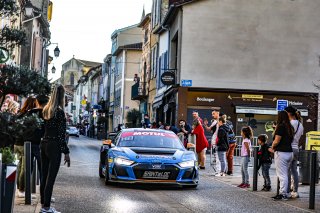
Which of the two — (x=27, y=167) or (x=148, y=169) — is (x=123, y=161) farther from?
(x=27, y=167)

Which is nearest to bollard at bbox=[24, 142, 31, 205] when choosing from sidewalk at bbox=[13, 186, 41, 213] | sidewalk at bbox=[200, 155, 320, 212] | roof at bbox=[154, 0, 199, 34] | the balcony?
sidewalk at bbox=[13, 186, 41, 213]

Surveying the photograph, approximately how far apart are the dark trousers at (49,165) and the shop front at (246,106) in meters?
28.0

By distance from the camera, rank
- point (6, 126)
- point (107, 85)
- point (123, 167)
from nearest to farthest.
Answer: point (6, 126) < point (123, 167) < point (107, 85)

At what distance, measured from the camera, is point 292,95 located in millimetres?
39531

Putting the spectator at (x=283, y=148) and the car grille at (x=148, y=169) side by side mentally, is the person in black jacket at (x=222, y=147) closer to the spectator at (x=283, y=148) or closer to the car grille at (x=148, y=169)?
the car grille at (x=148, y=169)

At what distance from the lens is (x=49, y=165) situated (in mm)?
9906

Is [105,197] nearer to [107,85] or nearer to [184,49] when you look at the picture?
[184,49]

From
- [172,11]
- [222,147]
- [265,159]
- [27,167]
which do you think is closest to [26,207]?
[27,167]

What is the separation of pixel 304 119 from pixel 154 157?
25.4 metres

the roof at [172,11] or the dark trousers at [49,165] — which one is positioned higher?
the roof at [172,11]

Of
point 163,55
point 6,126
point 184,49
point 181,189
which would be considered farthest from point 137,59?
point 6,126

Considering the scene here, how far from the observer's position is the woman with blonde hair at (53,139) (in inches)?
386

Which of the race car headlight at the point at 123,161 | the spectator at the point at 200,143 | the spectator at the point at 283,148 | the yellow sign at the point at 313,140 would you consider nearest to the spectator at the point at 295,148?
the spectator at the point at 283,148

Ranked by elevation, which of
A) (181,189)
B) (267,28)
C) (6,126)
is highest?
(267,28)
